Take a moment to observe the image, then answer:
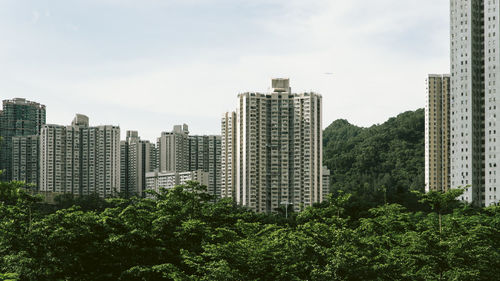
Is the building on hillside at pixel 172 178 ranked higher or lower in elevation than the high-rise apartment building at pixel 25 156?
lower

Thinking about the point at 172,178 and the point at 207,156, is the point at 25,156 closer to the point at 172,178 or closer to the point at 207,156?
the point at 172,178

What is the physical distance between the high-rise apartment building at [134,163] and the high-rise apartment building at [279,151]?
23.3 m

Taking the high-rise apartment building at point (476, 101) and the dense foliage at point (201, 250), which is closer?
the dense foliage at point (201, 250)

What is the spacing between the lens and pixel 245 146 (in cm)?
6481

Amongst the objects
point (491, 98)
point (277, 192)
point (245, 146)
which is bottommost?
point (277, 192)

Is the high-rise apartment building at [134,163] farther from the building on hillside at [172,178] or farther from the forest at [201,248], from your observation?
the forest at [201,248]

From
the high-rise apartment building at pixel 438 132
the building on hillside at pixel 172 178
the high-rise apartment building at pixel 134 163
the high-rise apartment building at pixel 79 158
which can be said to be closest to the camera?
the high-rise apartment building at pixel 438 132

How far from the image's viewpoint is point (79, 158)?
245 feet

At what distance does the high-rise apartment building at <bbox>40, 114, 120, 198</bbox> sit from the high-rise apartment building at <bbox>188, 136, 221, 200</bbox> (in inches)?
512

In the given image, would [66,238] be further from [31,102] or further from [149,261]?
[31,102]

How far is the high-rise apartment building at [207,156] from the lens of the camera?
85.8 m

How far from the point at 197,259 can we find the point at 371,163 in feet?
230

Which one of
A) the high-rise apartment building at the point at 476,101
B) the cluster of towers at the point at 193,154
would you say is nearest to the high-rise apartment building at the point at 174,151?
the cluster of towers at the point at 193,154

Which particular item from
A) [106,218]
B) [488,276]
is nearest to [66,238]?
[106,218]
